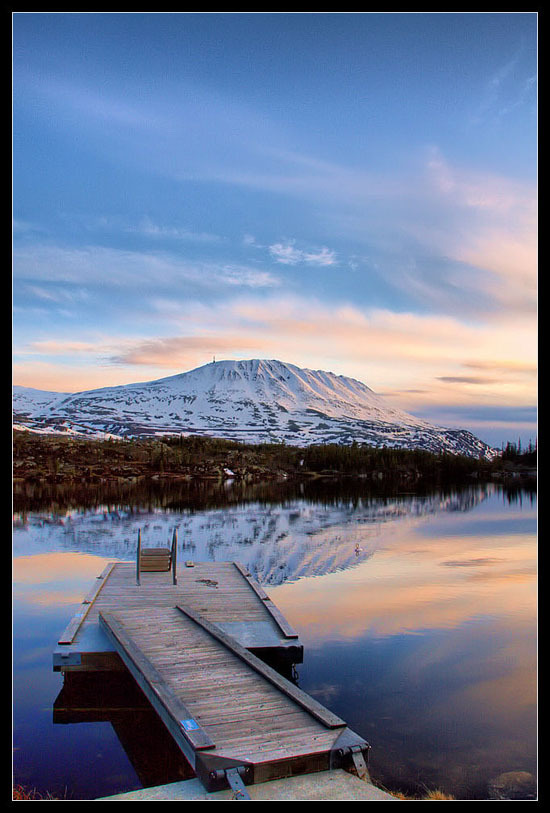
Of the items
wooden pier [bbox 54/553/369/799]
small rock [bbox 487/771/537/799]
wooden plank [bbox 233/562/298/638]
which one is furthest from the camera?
wooden plank [bbox 233/562/298/638]

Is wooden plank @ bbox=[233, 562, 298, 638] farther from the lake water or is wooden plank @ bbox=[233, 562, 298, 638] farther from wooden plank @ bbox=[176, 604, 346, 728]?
wooden plank @ bbox=[176, 604, 346, 728]

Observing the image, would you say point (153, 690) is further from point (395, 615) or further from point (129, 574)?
point (129, 574)

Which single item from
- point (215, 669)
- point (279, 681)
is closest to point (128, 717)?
point (215, 669)

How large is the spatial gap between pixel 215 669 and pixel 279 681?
1.21 metres

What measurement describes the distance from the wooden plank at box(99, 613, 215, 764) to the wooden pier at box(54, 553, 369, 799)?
0.01 metres

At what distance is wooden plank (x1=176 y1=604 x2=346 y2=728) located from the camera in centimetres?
658

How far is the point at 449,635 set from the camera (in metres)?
12.2

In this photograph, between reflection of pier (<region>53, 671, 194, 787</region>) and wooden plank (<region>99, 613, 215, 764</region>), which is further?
reflection of pier (<region>53, 671, 194, 787</region>)

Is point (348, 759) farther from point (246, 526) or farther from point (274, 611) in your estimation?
point (246, 526)

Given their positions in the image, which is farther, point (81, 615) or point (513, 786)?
point (81, 615)

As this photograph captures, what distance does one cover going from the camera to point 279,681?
25.0 feet

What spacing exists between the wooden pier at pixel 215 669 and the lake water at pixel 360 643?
76 centimetres

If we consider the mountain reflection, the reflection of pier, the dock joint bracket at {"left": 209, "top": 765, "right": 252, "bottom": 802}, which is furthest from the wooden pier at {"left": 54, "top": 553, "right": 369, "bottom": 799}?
the mountain reflection
